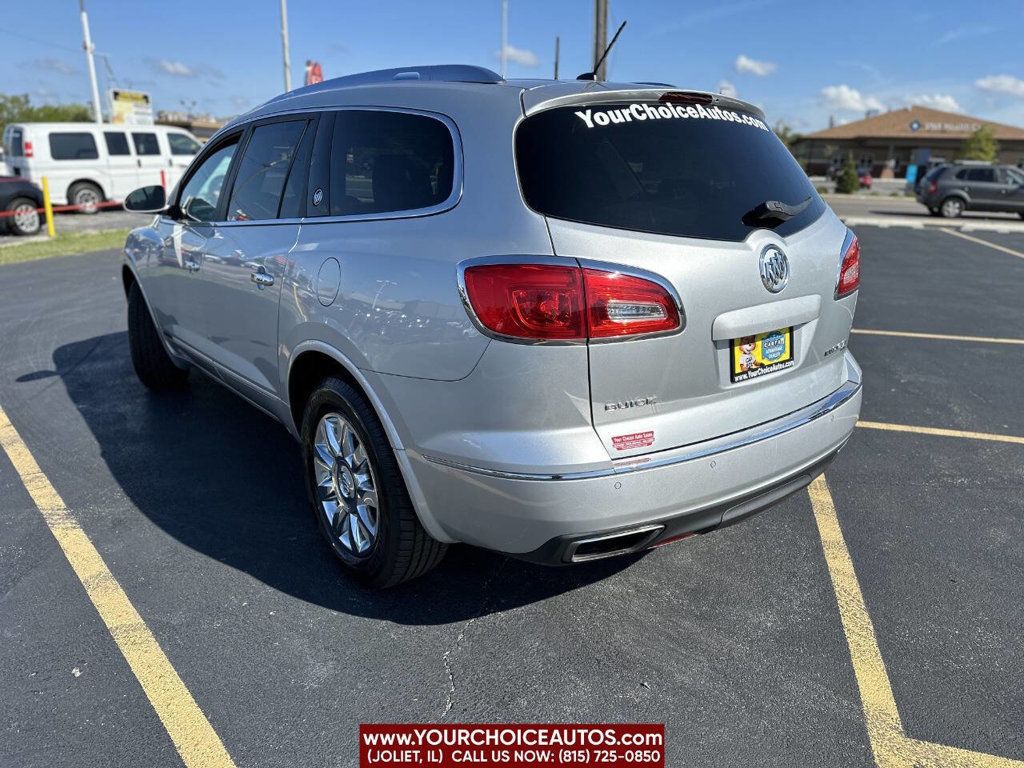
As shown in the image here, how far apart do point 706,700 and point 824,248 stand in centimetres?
159

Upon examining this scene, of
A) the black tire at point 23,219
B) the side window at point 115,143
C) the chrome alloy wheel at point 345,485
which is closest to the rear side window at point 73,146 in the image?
the side window at point 115,143

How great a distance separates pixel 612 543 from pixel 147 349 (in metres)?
3.97

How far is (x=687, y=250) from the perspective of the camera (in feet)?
7.26

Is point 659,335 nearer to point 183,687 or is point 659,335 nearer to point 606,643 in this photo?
point 606,643

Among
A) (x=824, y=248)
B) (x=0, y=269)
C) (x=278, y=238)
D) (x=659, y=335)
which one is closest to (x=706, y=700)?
(x=659, y=335)

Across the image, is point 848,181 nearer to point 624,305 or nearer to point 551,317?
point 624,305

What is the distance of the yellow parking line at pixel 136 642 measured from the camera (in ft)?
7.02

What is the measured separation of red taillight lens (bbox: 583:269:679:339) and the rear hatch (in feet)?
0.12

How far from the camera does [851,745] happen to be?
2.14 m

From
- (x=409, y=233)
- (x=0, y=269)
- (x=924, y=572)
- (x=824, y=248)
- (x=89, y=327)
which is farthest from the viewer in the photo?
(x=0, y=269)

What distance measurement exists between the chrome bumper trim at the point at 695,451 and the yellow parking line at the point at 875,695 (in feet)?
2.44

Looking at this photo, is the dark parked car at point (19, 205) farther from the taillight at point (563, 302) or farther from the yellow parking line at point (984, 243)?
the yellow parking line at point (984, 243)

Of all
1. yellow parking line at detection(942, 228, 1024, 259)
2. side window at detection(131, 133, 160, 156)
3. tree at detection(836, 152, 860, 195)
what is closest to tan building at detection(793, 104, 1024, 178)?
tree at detection(836, 152, 860, 195)

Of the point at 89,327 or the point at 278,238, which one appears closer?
the point at 278,238
